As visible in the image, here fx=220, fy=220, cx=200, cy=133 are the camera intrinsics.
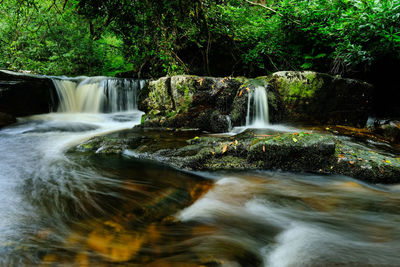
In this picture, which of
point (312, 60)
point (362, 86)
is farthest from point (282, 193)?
point (312, 60)

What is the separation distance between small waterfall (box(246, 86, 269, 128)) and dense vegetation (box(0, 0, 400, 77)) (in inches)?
84.2

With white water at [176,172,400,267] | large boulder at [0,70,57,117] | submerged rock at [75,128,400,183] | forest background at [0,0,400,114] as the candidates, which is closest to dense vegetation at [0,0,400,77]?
forest background at [0,0,400,114]

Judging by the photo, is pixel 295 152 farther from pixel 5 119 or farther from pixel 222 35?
pixel 5 119

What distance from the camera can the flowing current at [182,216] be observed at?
181cm

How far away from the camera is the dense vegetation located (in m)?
5.51

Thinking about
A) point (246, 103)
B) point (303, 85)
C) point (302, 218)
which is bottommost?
point (302, 218)

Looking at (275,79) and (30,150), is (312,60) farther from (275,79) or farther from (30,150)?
(30,150)

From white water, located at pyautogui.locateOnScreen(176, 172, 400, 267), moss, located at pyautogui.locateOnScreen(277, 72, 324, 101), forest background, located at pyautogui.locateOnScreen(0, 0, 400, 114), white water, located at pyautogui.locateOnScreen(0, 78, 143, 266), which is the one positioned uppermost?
forest background, located at pyautogui.locateOnScreen(0, 0, 400, 114)

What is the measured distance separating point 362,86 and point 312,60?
8.62 feet

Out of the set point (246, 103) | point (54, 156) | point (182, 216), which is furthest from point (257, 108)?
point (54, 156)

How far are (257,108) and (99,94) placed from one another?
6.84 metres

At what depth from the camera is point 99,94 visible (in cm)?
943

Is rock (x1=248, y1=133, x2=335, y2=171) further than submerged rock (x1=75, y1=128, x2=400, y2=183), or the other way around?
rock (x1=248, y1=133, x2=335, y2=171)

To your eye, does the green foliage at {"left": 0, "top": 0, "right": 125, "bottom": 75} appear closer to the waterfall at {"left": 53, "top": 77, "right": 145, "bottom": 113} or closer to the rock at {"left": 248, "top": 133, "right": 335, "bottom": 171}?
the waterfall at {"left": 53, "top": 77, "right": 145, "bottom": 113}
